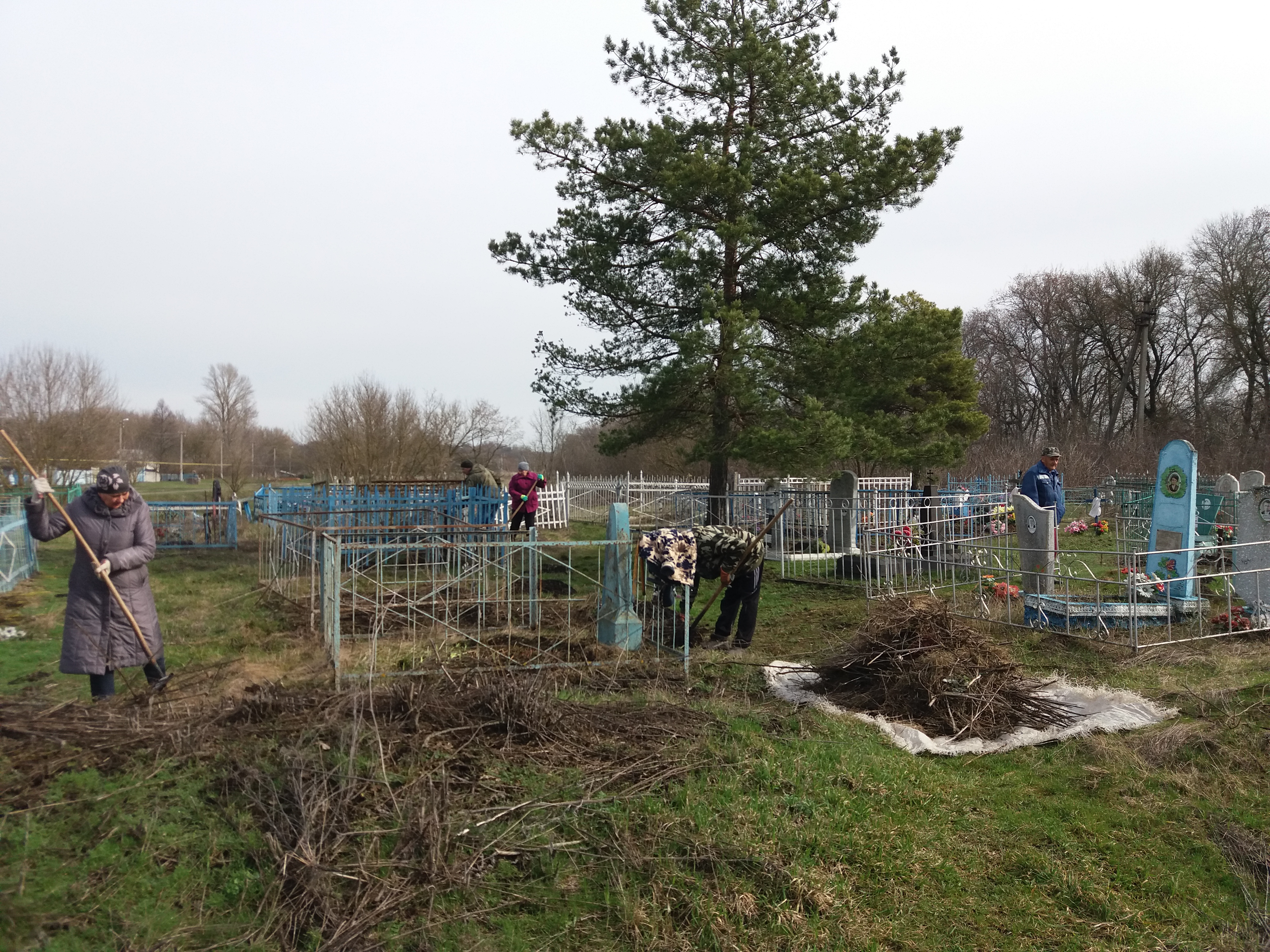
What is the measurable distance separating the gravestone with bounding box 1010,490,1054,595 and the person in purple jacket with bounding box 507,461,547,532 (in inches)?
295

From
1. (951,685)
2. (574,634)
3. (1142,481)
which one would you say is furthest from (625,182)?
(1142,481)

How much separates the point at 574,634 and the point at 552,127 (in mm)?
10394

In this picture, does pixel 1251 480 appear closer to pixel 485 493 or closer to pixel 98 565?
pixel 485 493

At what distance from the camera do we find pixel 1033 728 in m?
6.15

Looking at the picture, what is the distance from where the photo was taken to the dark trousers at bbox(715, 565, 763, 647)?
8.54 m

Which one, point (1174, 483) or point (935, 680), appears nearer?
point (935, 680)

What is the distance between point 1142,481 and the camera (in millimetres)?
28391

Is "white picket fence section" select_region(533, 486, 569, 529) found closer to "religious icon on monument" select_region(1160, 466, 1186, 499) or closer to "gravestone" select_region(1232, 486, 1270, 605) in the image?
"religious icon on monument" select_region(1160, 466, 1186, 499)

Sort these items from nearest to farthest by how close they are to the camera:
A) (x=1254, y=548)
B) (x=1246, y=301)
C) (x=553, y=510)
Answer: (x=1254, y=548) < (x=553, y=510) < (x=1246, y=301)

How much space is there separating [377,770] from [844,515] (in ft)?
41.7

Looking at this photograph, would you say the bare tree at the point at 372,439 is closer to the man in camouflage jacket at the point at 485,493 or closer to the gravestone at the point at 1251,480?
the man in camouflage jacket at the point at 485,493

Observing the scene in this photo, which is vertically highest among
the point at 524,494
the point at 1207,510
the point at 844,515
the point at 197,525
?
the point at 524,494

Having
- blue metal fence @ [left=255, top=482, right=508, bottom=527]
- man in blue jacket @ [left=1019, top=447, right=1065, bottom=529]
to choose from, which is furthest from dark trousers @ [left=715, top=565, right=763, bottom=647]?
blue metal fence @ [left=255, top=482, right=508, bottom=527]

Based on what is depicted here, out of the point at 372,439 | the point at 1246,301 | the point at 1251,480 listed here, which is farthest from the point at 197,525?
the point at 1246,301
